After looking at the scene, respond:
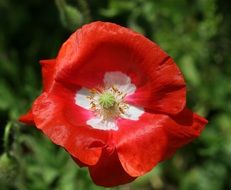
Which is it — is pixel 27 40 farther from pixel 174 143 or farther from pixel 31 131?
pixel 174 143

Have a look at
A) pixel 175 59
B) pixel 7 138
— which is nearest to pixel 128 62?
pixel 7 138

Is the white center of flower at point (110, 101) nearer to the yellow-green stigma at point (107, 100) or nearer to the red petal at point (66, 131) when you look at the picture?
the yellow-green stigma at point (107, 100)

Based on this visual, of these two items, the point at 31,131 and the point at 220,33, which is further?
the point at 220,33

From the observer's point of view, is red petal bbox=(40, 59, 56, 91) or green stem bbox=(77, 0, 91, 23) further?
green stem bbox=(77, 0, 91, 23)

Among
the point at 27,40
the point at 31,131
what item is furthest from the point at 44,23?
the point at 31,131

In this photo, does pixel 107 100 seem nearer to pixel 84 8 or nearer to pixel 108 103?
pixel 108 103

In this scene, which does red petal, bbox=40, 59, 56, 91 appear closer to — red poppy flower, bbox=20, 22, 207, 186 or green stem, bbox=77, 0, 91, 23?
red poppy flower, bbox=20, 22, 207, 186

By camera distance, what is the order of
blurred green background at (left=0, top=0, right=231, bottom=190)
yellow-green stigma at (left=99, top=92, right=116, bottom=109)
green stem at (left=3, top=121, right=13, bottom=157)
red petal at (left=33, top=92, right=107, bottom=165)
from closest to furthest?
red petal at (left=33, top=92, right=107, bottom=165) → yellow-green stigma at (left=99, top=92, right=116, bottom=109) → green stem at (left=3, top=121, right=13, bottom=157) → blurred green background at (left=0, top=0, right=231, bottom=190)

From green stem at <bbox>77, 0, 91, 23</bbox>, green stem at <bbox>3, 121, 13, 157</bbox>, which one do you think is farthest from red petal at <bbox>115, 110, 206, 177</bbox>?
green stem at <bbox>77, 0, 91, 23</bbox>
